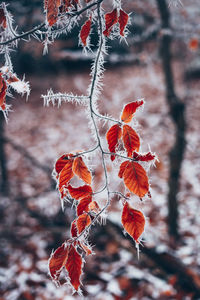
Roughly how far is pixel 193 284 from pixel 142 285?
0.48m

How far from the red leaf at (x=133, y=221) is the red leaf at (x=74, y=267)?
20 centimetres

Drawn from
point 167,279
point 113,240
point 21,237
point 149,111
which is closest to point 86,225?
point 167,279

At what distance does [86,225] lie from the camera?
0.95 metres

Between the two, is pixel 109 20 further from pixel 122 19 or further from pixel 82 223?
pixel 82 223

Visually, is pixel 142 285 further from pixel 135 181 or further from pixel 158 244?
pixel 135 181

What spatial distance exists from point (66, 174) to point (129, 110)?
31 cm

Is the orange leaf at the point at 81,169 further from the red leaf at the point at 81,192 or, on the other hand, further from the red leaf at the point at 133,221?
the red leaf at the point at 133,221

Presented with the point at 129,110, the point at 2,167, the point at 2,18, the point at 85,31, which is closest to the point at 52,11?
the point at 85,31

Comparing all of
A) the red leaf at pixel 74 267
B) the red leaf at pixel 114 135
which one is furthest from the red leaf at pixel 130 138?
the red leaf at pixel 74 267

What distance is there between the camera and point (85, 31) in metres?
Result: 1.04

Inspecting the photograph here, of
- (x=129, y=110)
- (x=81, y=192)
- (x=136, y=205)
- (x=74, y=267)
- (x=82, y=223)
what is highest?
(x=129, y=110)

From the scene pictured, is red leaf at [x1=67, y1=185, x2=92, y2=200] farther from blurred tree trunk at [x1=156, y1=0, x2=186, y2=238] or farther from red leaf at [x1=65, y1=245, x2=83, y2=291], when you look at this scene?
blurred tree trunk at [x1=156, y1=0, x2=186, y2=238]

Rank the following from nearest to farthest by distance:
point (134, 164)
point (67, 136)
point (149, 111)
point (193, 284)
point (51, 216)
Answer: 1. point (134, 164)
2. point (193, 284)
3. point (51, 216)
4. point (67, 136)
5. point (149, 111)

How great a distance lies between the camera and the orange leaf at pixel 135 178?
876 millimetres
